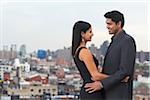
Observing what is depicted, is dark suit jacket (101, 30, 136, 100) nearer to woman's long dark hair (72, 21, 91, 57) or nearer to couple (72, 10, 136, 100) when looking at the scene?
couple (72, 10, 136, 100)

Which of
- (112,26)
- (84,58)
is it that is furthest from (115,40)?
(84,58)

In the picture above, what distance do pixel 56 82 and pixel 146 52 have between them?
189 centimetres

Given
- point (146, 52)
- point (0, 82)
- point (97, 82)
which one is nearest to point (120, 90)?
point (97, 82)

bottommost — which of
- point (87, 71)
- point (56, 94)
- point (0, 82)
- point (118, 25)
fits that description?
point (56, 94)

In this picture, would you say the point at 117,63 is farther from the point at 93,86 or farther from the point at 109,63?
the point at 93,86

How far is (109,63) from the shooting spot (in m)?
1.57

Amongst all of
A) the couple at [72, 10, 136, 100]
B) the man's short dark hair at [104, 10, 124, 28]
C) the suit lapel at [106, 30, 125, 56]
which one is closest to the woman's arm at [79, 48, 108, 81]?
the couple at [72, 10, 136, 100]

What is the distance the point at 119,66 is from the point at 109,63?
0.07 meters

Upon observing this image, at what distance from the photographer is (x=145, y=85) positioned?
2252 millimetres

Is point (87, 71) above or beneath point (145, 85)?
above

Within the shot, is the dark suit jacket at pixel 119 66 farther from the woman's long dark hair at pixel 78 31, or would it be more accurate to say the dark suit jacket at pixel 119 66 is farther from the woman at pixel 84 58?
the woman's long dark hair at pixel 78 31

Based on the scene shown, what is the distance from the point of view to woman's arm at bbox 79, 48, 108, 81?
60.4 inches

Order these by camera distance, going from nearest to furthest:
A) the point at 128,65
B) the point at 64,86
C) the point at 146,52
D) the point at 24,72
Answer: the point at 128,65
the point at 146,52
the point at 24,72
the point at 64,86

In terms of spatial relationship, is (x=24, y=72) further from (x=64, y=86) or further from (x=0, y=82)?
(x=0, y=82)
